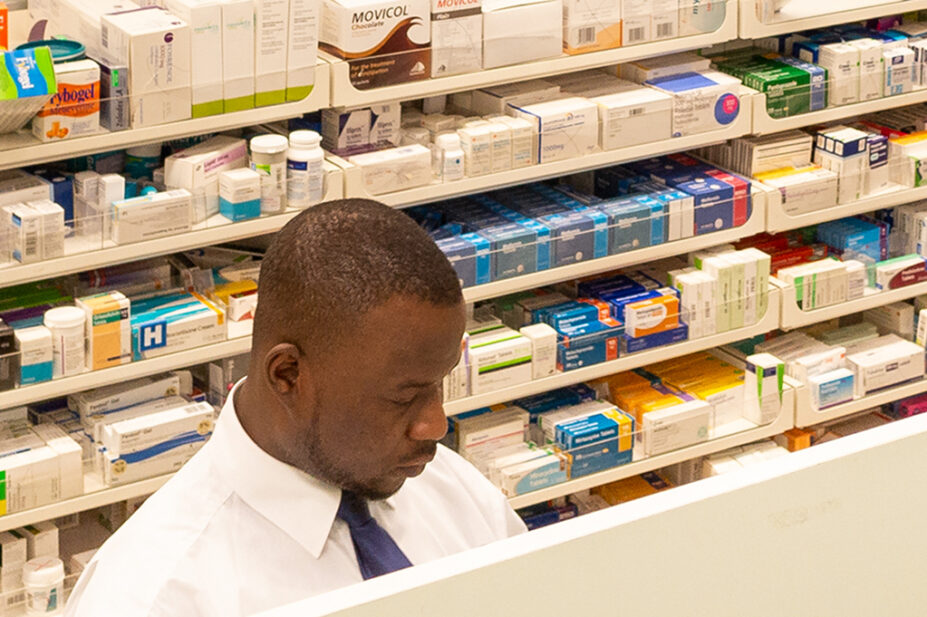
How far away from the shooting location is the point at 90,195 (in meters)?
3.42

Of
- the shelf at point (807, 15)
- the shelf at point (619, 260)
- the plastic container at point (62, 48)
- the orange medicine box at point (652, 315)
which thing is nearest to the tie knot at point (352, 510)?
the plastic container at point (62, 48)

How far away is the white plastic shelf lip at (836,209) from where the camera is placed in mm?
4328

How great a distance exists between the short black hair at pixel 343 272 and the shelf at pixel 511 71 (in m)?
2.18

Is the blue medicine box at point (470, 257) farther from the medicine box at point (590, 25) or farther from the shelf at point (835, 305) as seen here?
the shelf at point (835, 305)

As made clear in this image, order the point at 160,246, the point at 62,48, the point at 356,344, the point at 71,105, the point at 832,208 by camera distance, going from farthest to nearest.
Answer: the point at 832,208 < the point at 160,246 < the point at 62,48 < the point at 71,105 < the point at 356,344

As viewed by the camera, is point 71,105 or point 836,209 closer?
point 71,105

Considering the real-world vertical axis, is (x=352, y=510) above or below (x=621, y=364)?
above

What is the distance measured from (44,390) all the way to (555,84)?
67.0 inches

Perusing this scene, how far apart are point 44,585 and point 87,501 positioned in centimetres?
24

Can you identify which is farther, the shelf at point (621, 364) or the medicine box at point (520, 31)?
the shelf at point (621, 364)

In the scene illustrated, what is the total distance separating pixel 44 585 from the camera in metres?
3.55

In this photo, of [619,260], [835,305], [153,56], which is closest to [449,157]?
[619,260]

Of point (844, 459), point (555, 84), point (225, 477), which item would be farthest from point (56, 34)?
point (844, 459)

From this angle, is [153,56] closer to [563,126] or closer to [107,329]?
[107,329]
